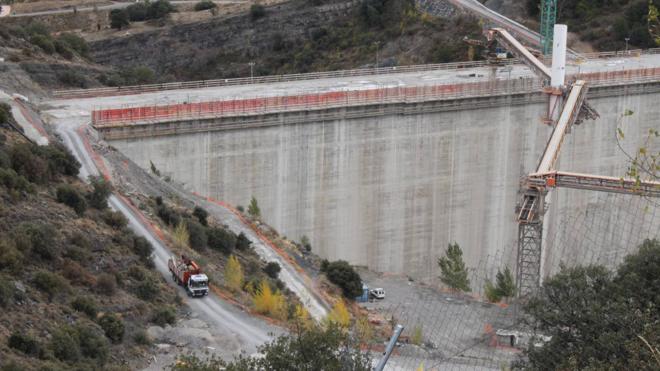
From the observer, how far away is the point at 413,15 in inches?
4181

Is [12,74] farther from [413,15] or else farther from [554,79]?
[413,15]

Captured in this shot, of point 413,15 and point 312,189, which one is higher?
point 413,15

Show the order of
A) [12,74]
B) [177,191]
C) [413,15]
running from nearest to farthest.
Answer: [177,191] < [12,74] < [413,15]

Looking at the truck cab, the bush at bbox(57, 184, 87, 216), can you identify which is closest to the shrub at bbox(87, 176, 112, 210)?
the bush at bbox(57, 184, 87, 216)

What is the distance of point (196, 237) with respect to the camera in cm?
4625

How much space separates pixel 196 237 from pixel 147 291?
306 inches

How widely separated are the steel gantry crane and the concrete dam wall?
176cm

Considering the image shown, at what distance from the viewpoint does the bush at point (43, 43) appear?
74.4m

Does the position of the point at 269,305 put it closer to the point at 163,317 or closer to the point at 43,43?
the point at 163,317

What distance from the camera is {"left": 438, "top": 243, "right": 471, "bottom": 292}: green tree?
54.5 metres

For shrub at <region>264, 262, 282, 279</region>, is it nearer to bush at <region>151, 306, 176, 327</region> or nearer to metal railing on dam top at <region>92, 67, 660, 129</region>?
bush at <region>151, 306, 176, 327</region>

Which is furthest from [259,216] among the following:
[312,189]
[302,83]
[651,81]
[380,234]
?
[651,81]

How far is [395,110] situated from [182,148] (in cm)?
1251

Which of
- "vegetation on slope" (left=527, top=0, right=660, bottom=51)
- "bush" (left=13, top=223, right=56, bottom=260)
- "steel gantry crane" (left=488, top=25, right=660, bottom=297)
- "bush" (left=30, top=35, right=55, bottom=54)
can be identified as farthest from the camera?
"vegetation on slope" (left=527, top=0, right=660, bottom=51)
